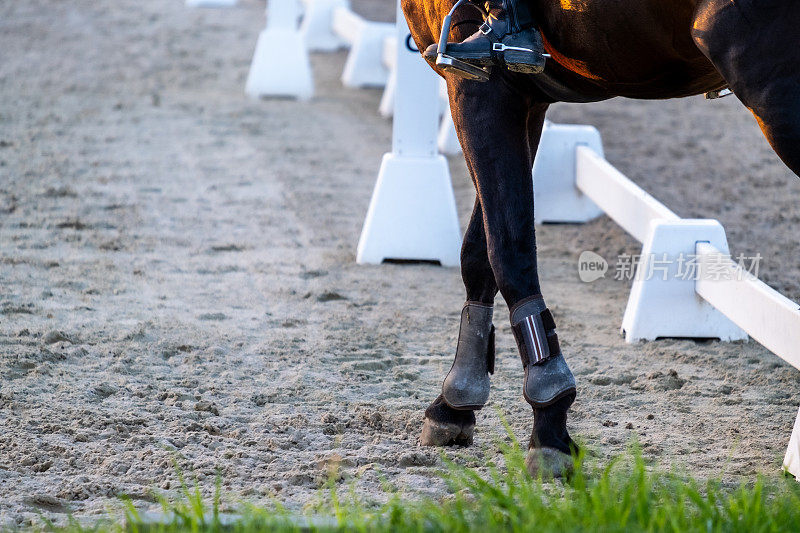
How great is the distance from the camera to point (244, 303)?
178 inches

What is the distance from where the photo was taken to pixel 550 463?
2.72m

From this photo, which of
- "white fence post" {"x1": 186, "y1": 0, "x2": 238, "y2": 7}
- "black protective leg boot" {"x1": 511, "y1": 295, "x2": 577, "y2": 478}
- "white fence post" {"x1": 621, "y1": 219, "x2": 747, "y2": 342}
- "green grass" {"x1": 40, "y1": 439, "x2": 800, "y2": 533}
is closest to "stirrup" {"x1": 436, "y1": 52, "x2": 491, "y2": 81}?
"black protective leg boot" {"x1": 511, "y1": 295, "x2": 577, "y2": 478}

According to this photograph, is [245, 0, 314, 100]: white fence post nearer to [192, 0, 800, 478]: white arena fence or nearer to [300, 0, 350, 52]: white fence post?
[192, 0, 800, 478]: white arena fence

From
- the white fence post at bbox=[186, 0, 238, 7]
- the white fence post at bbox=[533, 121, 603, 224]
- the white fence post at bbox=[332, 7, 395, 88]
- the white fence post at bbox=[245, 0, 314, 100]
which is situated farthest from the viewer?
the white fence post at bbox=[186, 0, 238, 7]

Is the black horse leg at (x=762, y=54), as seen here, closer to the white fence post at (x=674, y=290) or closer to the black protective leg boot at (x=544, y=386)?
the black protective leg boot at (x=544, y=386)

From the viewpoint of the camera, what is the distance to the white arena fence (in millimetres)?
3648

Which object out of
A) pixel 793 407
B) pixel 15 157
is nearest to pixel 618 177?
pixel 793 407

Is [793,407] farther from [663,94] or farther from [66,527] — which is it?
[66,527]

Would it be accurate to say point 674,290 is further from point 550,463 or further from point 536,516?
point 536,516

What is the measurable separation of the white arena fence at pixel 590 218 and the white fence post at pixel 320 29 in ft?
18.7

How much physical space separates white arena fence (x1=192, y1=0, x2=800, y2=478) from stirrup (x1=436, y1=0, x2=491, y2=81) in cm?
137

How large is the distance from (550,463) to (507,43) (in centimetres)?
114

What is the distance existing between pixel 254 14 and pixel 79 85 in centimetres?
690

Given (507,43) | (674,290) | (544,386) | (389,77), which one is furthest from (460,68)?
(389,77)
